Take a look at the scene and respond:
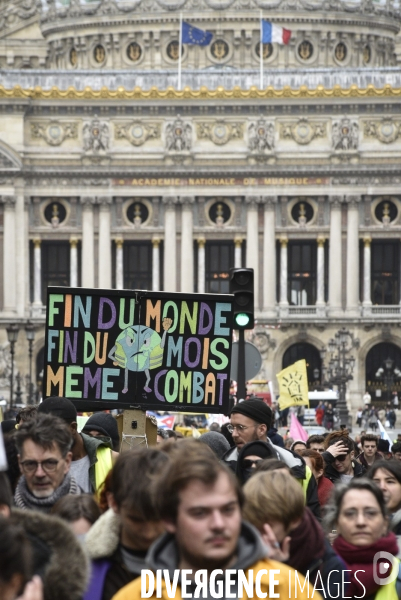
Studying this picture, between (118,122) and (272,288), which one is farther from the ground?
(118,122)

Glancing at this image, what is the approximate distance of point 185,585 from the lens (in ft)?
31.7

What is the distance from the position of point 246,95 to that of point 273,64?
17.4 m

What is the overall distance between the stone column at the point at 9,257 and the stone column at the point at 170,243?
7567 mm

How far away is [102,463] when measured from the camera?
49.5ft

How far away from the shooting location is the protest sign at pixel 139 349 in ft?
60.8

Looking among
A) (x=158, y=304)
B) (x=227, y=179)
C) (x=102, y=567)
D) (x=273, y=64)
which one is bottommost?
(x=102, y=567)

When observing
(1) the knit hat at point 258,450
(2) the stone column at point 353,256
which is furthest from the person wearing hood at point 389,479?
(2) the stone column at point 353,256

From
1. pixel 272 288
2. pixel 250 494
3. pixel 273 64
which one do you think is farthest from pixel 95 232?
pixel 250 494

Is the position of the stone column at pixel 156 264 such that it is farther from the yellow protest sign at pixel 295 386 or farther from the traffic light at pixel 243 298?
the traffic light at pixel 243 298

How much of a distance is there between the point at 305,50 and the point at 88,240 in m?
24.8

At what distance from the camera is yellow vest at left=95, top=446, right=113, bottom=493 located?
14.9 m

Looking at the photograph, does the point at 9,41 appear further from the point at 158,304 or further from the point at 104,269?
the point at 158,304

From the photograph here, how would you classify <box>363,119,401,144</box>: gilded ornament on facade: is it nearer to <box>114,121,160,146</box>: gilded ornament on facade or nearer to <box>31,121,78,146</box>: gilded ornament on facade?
<box>114,121,160,146</box>: gilded ornament on facade

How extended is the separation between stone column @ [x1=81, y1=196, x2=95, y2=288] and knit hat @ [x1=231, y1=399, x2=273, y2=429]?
78713 mm
